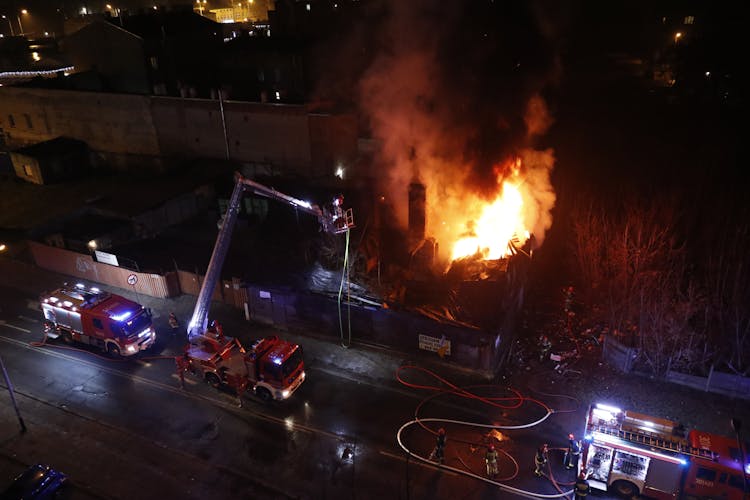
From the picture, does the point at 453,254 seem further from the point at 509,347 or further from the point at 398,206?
the point at 509,347

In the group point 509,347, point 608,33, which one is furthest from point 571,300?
point 608,33

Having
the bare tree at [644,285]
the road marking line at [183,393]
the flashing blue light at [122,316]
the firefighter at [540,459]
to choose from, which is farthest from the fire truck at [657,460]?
the flashing blue light at [122,316]

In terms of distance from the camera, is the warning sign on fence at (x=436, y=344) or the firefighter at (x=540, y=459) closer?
the firefighter at (x=540, y=459)

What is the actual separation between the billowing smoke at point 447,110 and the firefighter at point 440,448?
13.4m

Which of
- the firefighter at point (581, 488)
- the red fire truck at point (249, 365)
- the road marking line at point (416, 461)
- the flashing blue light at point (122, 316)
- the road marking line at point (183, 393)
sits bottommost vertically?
the road marking line at point (416, 461)

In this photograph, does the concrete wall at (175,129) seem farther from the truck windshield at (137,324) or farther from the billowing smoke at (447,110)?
the truck windshield at (137,324)

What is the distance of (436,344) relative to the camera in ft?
65.5

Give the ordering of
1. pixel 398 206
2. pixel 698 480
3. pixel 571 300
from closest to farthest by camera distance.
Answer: pixel 698 480, pixel 571 300, pixel 398 206

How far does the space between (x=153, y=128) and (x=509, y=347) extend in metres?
29.2

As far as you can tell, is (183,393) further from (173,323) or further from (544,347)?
(544,347)

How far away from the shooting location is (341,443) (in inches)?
653

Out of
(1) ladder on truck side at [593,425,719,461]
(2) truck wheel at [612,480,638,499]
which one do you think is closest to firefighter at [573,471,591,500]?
(2) truck wheel at [612,480,638,499]

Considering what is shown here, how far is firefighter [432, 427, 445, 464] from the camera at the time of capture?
51.1ft

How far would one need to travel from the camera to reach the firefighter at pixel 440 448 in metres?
15.6
